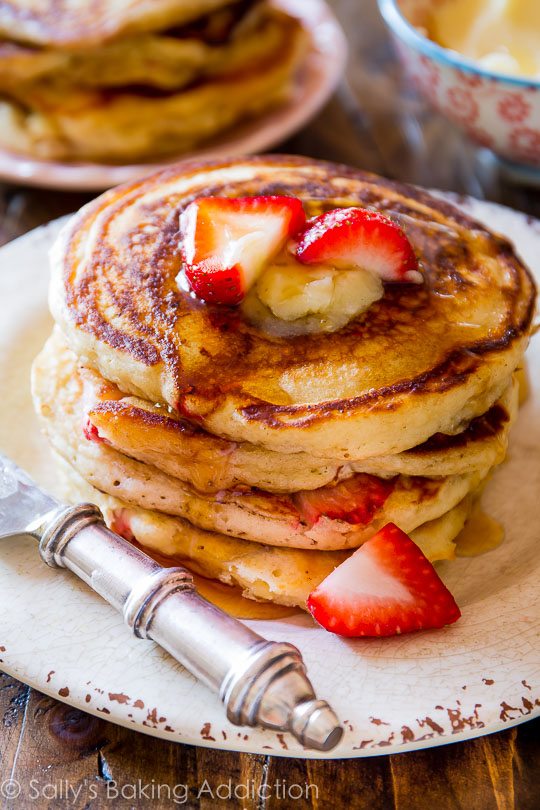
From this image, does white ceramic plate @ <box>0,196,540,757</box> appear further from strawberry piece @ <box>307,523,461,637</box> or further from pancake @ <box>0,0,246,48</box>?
pancake @ <box>0,0,246,48</box>

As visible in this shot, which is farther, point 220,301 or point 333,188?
point 333,188

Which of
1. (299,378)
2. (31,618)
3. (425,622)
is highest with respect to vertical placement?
(299,378)

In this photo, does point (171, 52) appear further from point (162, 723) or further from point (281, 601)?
point (162, 723)

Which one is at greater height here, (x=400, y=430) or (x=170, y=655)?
(x=400, y=430)

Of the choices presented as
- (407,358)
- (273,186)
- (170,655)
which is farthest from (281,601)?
(273,186)

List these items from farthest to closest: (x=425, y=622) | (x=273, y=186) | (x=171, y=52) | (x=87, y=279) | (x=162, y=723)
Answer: (x=171, y=52) < (x=273, y=186) < (x=87, y=279) < (x=425, y=622) < (x=162, y=723)

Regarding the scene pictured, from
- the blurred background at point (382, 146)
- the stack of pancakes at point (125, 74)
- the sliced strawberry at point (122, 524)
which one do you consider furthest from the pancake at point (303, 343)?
the blurred background at point (382, 146)

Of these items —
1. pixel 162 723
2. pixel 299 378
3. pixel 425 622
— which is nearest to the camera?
pixel 162 723

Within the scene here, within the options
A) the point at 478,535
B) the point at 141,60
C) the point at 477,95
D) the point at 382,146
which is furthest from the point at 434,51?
the point at 478,535
